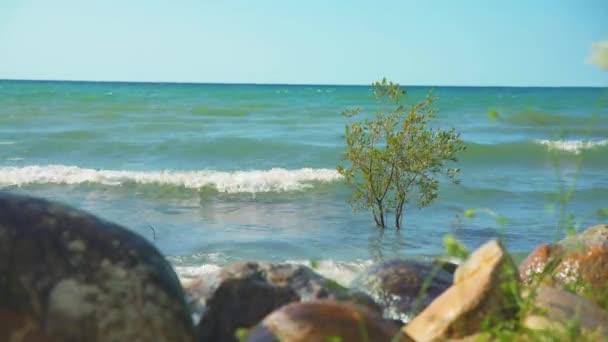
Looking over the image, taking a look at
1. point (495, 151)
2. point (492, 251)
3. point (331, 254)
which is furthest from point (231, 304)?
point (495, 151)

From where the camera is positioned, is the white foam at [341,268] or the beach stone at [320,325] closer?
the beach stone at [320,325]

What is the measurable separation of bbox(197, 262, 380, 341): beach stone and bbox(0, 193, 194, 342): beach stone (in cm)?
93

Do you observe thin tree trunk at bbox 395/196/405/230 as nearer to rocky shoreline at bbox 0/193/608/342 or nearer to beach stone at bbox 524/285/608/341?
rocky shoreline at bbox 0/193/608/342

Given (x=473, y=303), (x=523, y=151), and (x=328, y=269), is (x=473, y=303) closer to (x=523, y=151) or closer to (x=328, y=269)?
(x=328, y=269)

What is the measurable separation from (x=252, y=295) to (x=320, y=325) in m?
1.37

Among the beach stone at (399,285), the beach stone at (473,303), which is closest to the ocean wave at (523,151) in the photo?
the beach stone at (399,285)

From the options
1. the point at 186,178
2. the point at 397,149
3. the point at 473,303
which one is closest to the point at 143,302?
the point at 473,303

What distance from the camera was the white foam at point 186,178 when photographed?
1798 centimetres

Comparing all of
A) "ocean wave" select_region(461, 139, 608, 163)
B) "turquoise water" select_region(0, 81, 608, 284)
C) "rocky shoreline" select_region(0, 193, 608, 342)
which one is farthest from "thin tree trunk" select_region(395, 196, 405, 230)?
"ocean wave" select_region(461, 139, 608, 163)

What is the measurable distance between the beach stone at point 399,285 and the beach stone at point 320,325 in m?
1.77

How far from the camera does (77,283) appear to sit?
3561 millimetres

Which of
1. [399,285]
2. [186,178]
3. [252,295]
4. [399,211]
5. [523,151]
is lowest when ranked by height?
[186,178]

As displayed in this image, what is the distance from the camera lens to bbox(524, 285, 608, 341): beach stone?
11.4 ft

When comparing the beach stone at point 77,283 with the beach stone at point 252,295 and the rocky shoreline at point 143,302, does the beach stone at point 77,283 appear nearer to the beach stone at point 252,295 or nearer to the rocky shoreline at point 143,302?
the rocky shoreline at point 143,302
